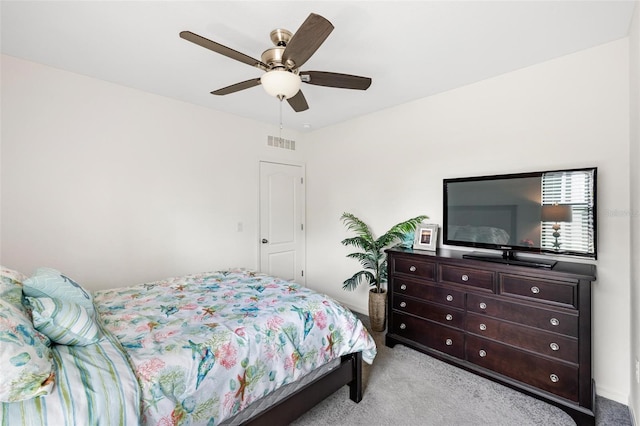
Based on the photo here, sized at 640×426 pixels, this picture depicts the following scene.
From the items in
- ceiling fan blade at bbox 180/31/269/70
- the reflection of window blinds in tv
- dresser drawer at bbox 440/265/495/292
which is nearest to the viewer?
ceiling fan blade at bbox 180/31/269/70

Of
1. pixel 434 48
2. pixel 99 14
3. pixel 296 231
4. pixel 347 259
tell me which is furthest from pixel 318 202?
pixel 99 14

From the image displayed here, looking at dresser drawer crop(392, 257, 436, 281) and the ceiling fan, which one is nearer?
the ceiling fan

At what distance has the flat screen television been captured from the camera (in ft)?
6.79

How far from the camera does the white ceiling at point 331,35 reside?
1.77m

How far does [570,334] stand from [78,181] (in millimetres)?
4065

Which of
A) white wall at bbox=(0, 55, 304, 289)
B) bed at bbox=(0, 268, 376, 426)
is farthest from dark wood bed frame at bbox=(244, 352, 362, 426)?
white wall at bbox=(0, 55, 304, 289)

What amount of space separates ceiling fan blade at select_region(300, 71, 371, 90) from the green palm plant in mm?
1637

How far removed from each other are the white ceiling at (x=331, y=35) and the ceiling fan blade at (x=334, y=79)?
350 mm

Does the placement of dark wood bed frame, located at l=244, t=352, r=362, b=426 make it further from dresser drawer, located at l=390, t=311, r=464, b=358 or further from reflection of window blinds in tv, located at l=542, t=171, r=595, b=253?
reflection of window blinds in tv, located at l=542, t=171, r=595, b=253

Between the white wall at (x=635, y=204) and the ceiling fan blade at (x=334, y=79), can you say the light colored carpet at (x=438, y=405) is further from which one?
the ceiling fan blade at (x=334, y=79)

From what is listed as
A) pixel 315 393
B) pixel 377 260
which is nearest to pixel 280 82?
pixel 315 393

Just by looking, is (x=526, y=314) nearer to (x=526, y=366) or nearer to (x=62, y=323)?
(x=526, y=366)

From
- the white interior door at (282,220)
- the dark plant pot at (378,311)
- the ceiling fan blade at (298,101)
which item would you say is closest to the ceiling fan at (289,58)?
the ceiling fan blade at (298,101)

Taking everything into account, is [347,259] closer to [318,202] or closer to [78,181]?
[318,202]
